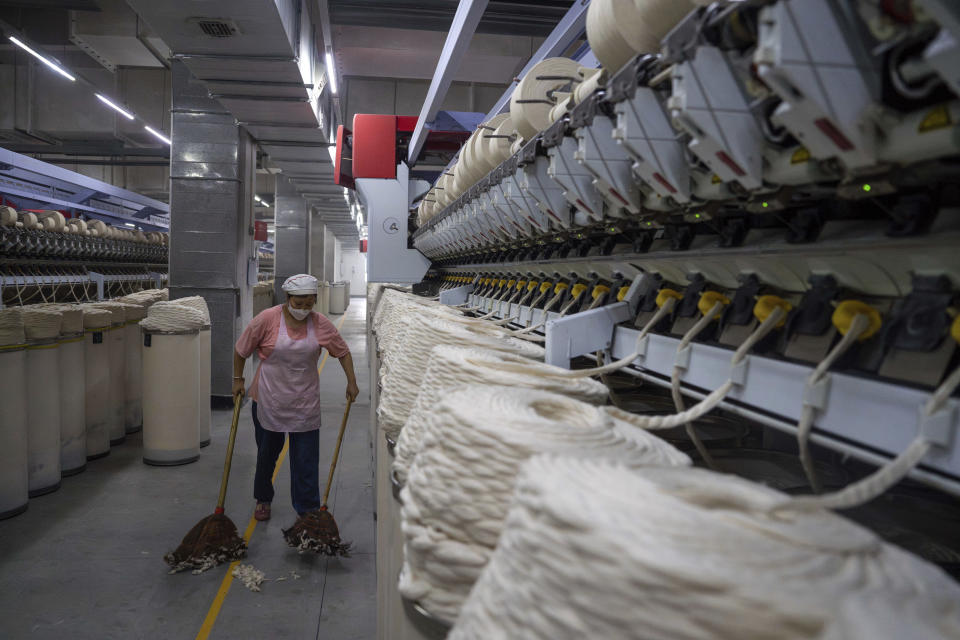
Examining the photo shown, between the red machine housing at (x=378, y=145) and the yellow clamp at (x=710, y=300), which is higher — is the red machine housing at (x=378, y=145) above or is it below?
above

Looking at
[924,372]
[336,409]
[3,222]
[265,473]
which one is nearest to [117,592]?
[265,473]

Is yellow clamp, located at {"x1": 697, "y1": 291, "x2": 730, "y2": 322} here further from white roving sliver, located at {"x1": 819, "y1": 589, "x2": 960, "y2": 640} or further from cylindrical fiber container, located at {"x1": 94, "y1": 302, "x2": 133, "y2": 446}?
cylindrical fiber container, located at {"x1": 94, "y1": 302, "x2": 133, "y2": 446}

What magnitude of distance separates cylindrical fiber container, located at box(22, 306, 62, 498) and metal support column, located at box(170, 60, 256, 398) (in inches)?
106

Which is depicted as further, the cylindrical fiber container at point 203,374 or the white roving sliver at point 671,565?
the cylindrical fiber container at point 203,374

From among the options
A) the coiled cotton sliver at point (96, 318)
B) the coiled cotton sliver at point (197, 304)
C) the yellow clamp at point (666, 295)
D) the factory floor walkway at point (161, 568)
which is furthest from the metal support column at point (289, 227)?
the yellow clamp at point (666, 295)

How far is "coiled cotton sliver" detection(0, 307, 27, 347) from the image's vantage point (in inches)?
156

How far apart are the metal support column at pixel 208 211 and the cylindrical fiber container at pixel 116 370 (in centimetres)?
142

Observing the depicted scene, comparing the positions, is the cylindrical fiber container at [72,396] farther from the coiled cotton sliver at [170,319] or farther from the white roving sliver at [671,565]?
the white roving sliver at [671,565]

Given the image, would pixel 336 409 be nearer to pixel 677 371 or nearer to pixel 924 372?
pixel 677 371

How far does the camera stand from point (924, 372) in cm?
110

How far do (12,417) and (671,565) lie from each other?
4.48 m

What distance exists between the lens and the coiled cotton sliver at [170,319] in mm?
5082

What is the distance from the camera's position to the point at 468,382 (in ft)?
4.26

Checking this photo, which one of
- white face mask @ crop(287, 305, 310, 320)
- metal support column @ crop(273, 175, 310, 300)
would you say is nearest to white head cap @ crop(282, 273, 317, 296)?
white face mask @ crop(287, 305, 310, 320)
